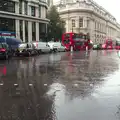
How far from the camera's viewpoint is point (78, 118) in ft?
15.3

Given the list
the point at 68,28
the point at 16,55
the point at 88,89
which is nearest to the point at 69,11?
the point at 68,28

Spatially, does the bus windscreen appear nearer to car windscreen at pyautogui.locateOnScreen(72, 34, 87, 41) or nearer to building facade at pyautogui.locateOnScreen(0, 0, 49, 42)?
car windscreen at pyautogui.locateOnScreen(72, 34, 87, 41)

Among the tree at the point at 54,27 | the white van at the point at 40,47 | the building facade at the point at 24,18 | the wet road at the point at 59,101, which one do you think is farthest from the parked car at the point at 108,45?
the wet road at the point at 59,101

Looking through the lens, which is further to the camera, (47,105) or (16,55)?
(16,55)

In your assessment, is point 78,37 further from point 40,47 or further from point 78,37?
point 40,47

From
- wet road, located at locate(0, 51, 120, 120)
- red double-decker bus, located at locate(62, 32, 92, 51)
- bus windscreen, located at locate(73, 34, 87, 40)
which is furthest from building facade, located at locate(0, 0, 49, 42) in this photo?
wet road, located at locate(0, 51, 120, 120)

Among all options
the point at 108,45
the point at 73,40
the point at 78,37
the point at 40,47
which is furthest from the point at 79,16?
the point at 40,47

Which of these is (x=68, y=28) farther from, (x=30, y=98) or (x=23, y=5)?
(x=30, y=98)

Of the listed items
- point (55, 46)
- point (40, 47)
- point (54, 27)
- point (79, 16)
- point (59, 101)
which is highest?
point (79, 16)

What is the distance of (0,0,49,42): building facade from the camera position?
152ft

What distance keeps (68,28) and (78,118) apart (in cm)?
8332

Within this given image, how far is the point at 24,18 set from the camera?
5009cm

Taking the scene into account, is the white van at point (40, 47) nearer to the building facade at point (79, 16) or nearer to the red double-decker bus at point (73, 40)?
the red double-decker bus at point (73, 40)

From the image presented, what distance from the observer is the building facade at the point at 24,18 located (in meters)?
46.3
